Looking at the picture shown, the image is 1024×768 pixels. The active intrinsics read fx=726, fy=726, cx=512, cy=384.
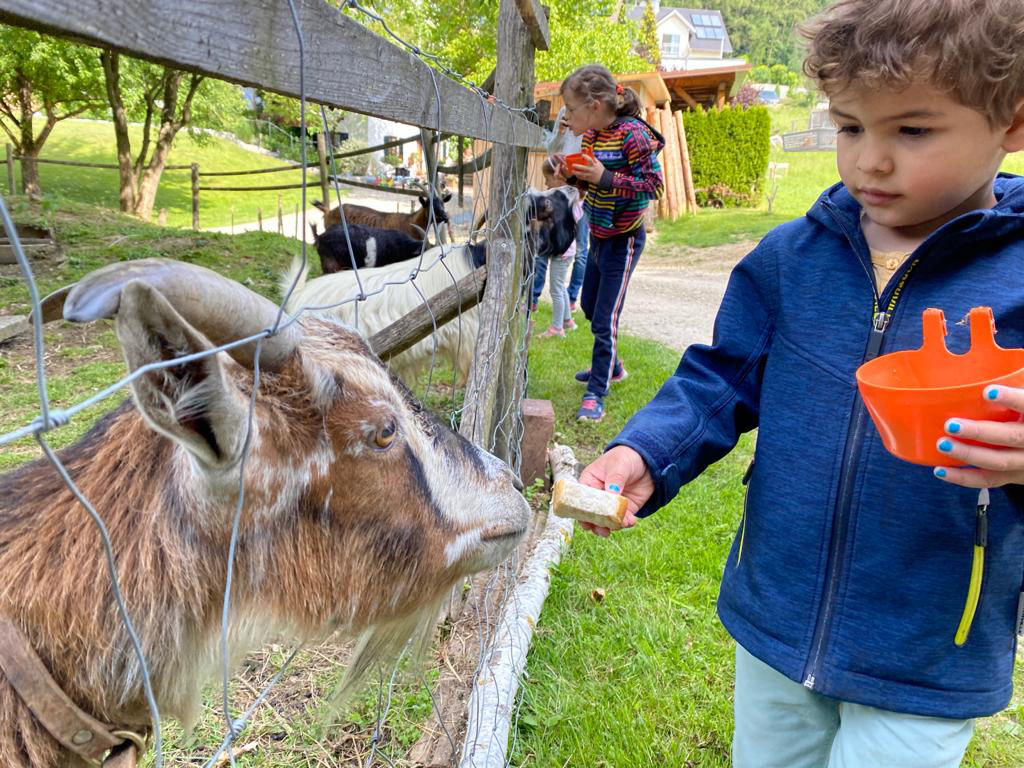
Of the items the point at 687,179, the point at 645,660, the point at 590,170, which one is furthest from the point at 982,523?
the point at 687,179

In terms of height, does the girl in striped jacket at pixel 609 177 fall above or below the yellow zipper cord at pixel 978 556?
above

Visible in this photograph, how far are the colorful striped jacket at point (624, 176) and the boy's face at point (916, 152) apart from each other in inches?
137

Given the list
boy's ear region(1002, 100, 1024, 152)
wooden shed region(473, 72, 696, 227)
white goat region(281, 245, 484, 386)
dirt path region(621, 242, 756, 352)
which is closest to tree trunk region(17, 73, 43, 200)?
wooden shed region(473, 72, 696, 227)

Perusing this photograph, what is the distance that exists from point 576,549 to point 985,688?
2344mm

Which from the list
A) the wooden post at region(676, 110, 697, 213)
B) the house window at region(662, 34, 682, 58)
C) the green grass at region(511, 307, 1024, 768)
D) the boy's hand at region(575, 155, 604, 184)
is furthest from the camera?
the house window at region(662, 34, 682, 58)

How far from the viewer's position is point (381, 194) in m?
27.6

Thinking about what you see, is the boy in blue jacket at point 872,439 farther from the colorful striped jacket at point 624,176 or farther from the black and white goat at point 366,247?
the black and white goat at point 366,247

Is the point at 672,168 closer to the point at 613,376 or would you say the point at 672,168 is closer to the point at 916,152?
the point at 613,376

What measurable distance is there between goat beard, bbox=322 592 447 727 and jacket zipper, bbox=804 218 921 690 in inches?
32.7

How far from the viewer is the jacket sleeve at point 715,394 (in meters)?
1.70

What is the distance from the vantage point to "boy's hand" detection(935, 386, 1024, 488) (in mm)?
1088

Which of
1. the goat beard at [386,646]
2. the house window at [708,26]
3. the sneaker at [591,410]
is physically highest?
the house window at [708,26]

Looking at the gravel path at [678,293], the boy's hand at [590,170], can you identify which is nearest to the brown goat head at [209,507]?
the boy's hand at [590,170]

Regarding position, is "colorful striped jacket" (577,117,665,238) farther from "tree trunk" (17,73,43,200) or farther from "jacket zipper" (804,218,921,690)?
"tree trunk" (17,73,43,200)
